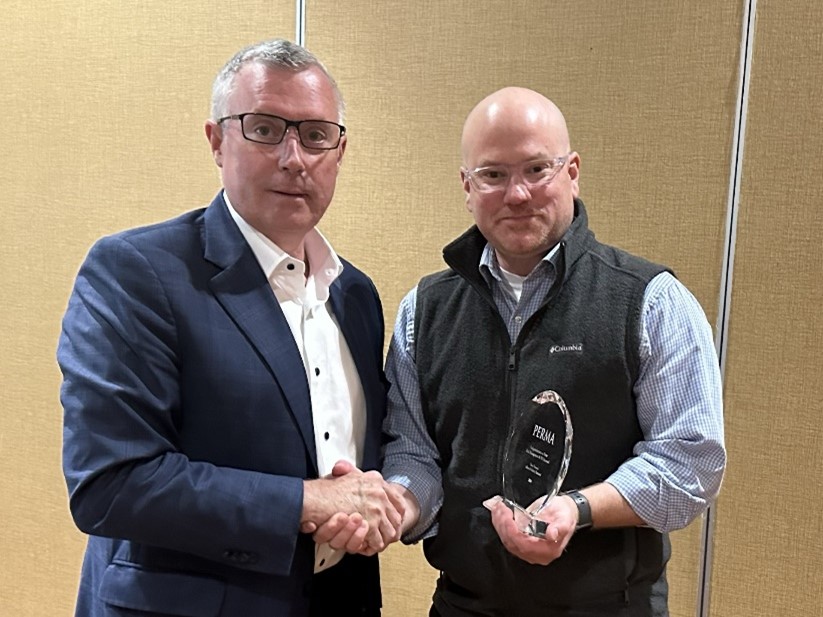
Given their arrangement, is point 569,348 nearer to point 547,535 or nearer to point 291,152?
point 547,535

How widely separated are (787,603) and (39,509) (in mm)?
2483

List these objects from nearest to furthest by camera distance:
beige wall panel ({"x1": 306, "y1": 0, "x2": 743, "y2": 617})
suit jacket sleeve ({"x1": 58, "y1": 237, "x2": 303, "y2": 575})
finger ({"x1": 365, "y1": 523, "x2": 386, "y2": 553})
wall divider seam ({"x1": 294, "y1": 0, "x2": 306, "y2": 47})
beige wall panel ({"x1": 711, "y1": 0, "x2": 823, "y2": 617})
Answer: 1. suit jacket sleeve ({"x1": 58, "y1": 237, "x2": 303, "y2": 575})
2. finger ({"x1": 365, "y1": 523, "x2": 386, "y2": 553})
3. beige wall panel ({"x1": 711, "y1": 0, "x2": 823, "y2": 617})
4. beige wall panel ({"x1": 306, "y1": 0, "x2": 743, "y2": 617})
5. wall divider seam ({"x1": 294, "y1": 0, "x2": 306, "y2": 47})

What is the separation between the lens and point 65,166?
298cm

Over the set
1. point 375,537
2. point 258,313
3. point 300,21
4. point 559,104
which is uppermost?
point 300,21

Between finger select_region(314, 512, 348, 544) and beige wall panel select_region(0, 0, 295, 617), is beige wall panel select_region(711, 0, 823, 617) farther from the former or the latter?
beige wall panel select_region(0, 0, 295, 617)

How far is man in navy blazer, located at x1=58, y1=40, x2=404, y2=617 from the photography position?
142 cm

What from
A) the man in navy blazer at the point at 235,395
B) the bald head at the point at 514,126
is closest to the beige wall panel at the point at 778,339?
the bald head at the point at 514,126

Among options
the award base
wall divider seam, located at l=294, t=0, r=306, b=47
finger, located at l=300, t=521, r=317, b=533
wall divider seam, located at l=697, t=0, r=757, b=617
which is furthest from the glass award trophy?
wall divider seam, located at l=294, t=0, r=306, b=47

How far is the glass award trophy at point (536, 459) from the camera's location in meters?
1.44

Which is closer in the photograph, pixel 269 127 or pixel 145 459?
pixel 145 459

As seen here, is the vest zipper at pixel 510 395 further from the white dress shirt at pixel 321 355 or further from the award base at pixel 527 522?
the white dress shirt at pixel 321 355

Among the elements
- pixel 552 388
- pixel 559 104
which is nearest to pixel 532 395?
pixel 552 388

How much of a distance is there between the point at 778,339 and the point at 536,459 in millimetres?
962

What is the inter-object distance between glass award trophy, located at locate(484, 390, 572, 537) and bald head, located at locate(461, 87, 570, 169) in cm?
47
